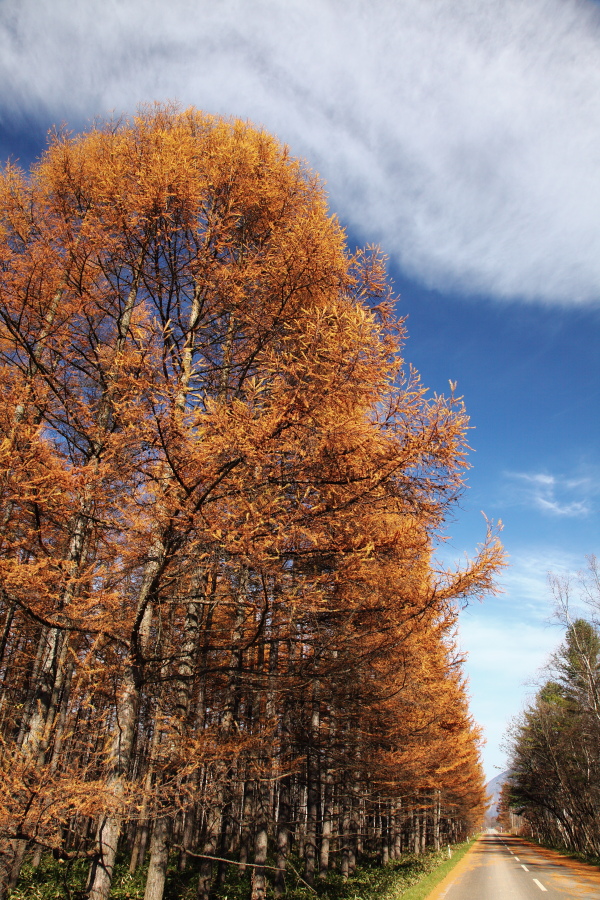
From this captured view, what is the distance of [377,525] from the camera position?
7078 millimetres

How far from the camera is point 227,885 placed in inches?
482

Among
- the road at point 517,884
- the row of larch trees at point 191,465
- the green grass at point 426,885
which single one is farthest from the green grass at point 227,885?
the row of larch trees at point 191,465

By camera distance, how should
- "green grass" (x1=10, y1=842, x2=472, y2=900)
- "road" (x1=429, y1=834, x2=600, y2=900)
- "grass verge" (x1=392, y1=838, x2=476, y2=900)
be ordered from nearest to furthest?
1. "green grass" (x1=10, y1=842, x2=472, y2=900)
2. "grass verge" (x1=392, y1=838, x2=476, y2=900)
3. "road" (x1=429, y1=834, x2=600, y2=900)

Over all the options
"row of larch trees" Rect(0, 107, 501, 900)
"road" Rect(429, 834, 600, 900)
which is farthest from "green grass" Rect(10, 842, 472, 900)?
"row of larch trees" Rect(0, 107, 501, 900)

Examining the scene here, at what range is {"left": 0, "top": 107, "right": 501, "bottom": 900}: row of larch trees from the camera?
15.2 feet

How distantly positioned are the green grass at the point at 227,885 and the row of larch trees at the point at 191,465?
3.30m

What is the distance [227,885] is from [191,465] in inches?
517

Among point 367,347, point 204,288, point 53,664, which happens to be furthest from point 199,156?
point 53,664

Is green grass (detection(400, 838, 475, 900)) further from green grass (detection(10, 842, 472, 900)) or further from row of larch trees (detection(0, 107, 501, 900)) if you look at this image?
row of larch trees (detection(0, 107, 501, 900))

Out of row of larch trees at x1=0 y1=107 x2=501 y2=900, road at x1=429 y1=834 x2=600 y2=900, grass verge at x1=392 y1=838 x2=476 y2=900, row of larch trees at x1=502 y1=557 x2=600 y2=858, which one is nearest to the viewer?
row of larch trees at x1=0 y1=107 x2=501 y2=900

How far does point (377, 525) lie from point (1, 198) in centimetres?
792

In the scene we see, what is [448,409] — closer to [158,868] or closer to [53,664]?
[53,664]

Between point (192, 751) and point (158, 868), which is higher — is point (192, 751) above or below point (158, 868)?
above

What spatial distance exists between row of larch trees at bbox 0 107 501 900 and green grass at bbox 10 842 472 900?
10.8 ft
